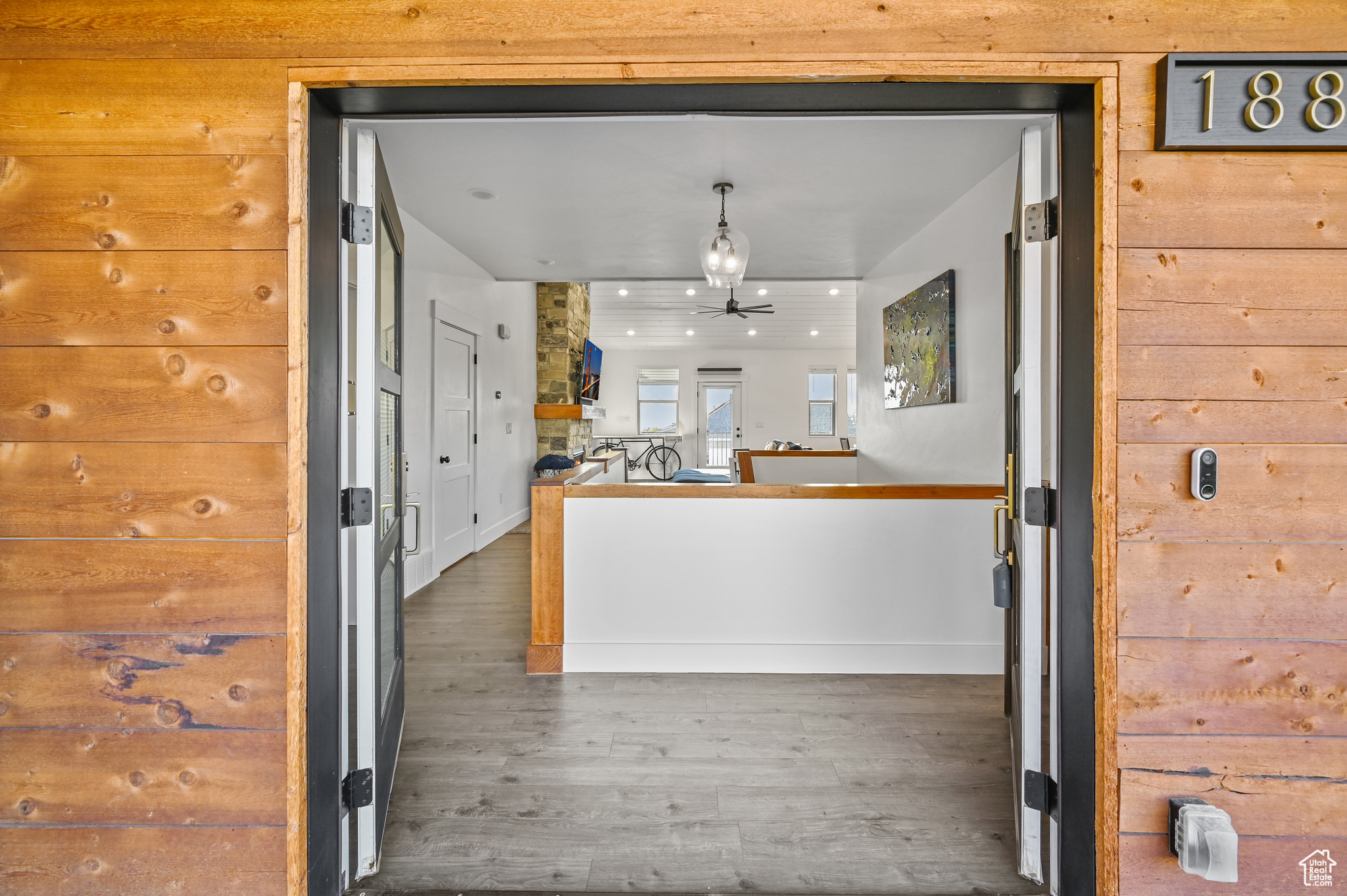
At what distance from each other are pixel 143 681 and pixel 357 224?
1122 mm

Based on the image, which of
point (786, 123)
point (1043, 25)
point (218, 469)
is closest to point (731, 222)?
point (786, 123)

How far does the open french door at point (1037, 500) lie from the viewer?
1458 millimetres

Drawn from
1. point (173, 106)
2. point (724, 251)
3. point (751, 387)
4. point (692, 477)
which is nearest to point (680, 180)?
point (724, 251)

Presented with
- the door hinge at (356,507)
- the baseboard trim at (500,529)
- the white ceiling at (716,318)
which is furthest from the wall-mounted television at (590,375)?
the door hinge at (356,507)

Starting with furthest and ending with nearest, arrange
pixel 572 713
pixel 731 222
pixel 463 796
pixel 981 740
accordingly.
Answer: pixel 731 222
pixel 572 713
pixel 981 740
pixel 463 796

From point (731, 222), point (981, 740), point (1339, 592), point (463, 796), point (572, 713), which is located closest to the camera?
point (1339, 592)

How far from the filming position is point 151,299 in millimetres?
1352

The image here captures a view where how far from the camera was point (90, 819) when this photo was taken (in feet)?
4.45

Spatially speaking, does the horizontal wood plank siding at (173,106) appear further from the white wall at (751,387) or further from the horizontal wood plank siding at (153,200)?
the white wall at (751,387)

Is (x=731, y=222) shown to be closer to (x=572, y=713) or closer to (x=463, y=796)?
(x=572, y=713)

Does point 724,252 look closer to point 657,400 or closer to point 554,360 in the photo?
point 554,360

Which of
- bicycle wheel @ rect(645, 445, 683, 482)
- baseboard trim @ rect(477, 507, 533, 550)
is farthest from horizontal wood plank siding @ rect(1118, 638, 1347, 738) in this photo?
bicycle wheel @ rect(645, 445, 683, 482)

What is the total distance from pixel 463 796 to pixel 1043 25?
249 cm

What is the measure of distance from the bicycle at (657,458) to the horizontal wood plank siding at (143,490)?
969cm
